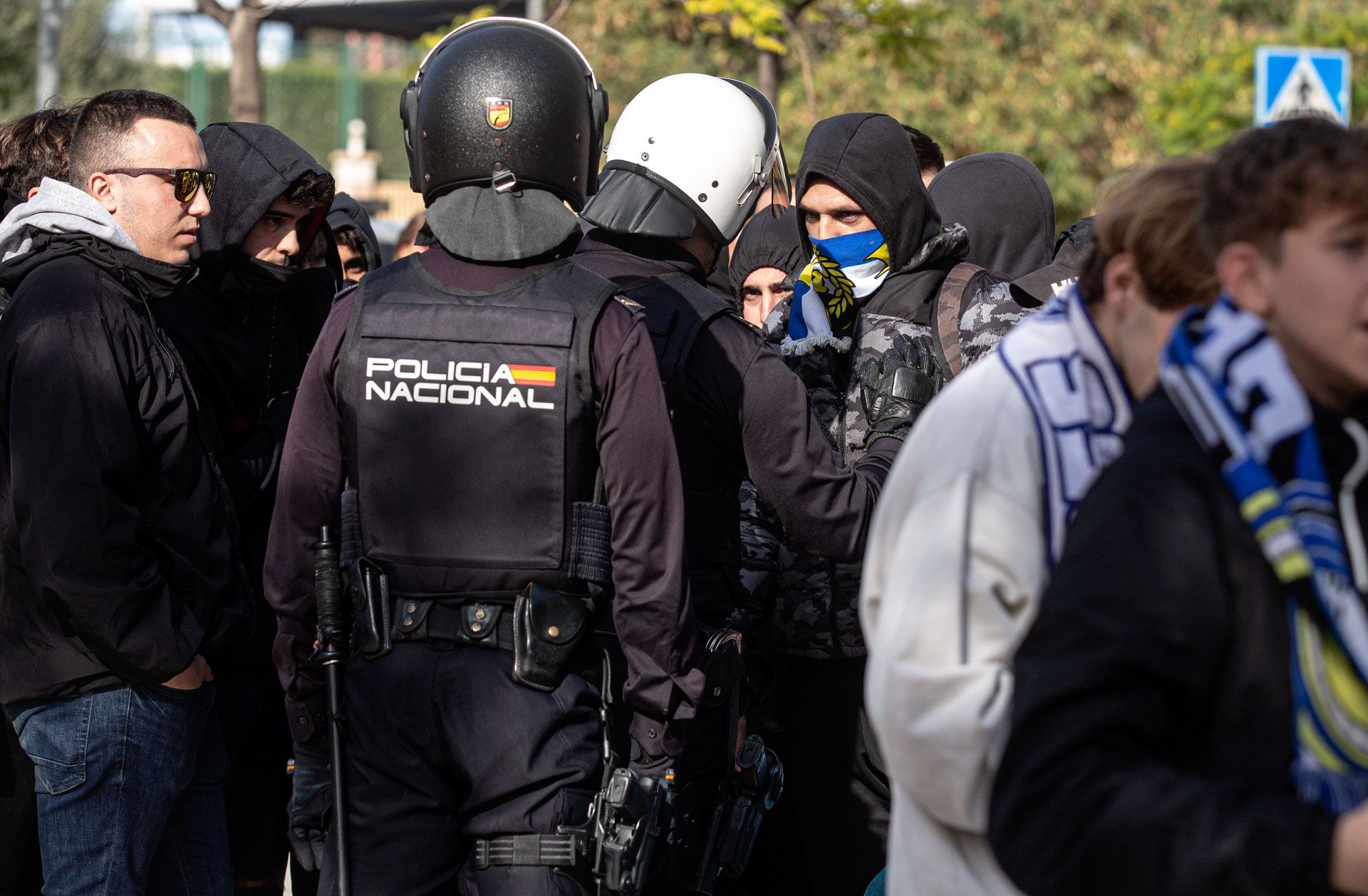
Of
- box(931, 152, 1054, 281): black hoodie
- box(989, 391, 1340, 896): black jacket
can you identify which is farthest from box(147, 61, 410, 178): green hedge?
box(989, 391, 1340, 896): black jacket

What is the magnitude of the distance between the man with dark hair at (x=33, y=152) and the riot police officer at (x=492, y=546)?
1475mm

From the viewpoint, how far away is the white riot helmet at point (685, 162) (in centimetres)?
329

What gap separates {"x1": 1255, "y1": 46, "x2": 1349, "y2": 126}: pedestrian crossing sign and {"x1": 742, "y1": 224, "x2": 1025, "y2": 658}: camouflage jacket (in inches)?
245

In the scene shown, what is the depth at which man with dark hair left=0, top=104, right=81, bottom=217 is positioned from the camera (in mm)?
3875

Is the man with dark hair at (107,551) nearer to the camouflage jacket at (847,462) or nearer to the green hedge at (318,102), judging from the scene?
the camouflage jacket at (847,462)

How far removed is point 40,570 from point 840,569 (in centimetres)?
171

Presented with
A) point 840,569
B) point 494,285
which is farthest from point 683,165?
point 840,569

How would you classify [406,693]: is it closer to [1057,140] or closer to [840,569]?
[840,569]

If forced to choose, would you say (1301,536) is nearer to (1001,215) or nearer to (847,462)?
(847,462)

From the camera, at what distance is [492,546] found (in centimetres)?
276

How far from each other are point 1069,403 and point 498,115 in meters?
1.62

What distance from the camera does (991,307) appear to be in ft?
11.7

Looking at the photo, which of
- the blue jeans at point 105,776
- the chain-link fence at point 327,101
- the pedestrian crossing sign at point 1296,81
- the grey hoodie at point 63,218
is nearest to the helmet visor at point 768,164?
the grey hoodie at point 63,218

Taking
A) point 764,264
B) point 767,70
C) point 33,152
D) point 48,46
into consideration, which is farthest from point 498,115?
point 48,46
